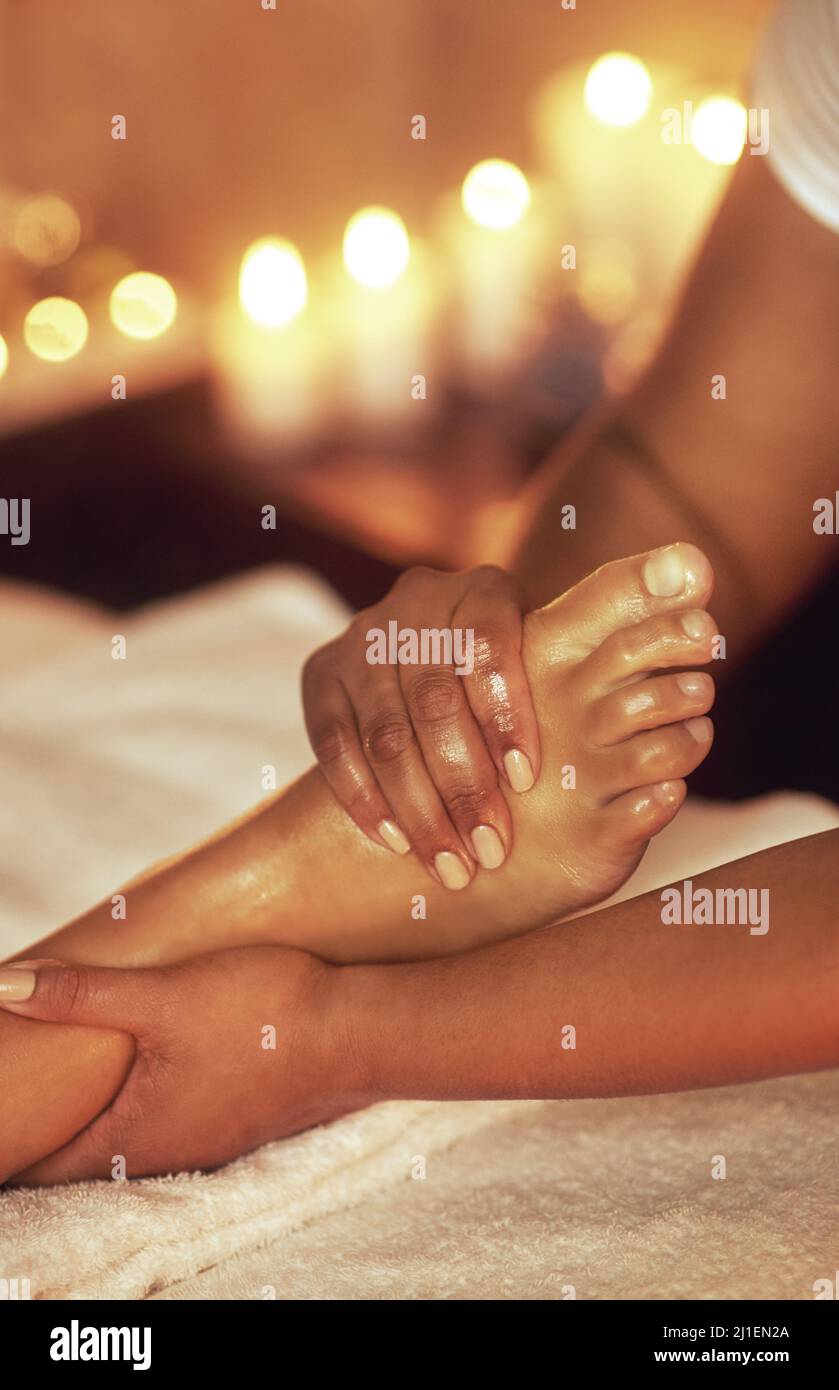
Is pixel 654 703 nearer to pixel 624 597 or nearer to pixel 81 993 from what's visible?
pixel 624 597

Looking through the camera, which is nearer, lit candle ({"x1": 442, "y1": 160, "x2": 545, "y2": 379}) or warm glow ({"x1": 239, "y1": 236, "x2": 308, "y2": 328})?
warm glow ({"x1": 239, "y1": 236, "x2": 308, "y2": 328})

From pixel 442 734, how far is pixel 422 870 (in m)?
0.09

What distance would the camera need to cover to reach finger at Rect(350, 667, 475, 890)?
67 centimetres

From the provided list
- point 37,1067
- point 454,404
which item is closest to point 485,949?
point 37,1067

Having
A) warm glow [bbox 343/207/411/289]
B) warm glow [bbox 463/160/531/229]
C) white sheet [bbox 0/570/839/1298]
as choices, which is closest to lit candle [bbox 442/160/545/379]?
warm glow [bbox 463/160/531/229]

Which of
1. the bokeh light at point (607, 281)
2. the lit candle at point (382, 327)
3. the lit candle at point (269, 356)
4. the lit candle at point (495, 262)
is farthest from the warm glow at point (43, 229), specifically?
the bokeh light at point (607, 281)

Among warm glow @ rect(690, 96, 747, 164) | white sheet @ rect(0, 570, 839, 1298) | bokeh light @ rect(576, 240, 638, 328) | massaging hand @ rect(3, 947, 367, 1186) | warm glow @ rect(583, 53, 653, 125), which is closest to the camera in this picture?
white sheet @ rect(0, 570, 839, 1298)

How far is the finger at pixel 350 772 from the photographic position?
70 cm

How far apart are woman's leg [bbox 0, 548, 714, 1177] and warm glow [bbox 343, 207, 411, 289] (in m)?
1.29

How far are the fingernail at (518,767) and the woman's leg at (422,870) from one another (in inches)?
0.5

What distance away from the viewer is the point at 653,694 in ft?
2.12

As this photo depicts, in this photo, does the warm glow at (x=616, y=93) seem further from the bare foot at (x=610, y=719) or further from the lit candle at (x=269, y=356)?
the bare foot at (x=610, y=719)

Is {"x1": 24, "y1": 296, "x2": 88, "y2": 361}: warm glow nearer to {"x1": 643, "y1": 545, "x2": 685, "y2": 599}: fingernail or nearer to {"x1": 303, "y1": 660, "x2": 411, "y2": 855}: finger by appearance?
{"x1": 303, "y1": 660, "x2": 411, "y2": 855}: finger

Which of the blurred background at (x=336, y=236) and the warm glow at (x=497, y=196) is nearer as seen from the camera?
the blurred background at (x=336, y=236)
